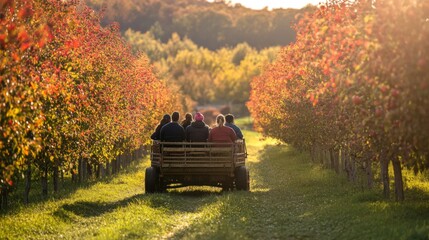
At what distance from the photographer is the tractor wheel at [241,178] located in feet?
85.7

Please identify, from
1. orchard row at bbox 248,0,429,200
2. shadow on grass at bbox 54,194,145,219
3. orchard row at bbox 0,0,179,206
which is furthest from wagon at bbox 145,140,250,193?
orchard row at bbox 248,0,429,200

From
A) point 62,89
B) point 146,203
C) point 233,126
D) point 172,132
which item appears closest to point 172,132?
point 172,132

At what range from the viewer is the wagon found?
25438 mm

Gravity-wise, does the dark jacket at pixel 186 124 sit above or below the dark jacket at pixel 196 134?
above

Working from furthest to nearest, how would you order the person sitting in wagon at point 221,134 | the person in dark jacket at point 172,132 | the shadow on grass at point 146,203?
the person in dark jacket at point 172,132 < the person sitting in wagon at point 221,134 < the shadow on grass at point 146,203

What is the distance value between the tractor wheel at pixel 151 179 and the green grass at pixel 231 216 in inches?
22.8

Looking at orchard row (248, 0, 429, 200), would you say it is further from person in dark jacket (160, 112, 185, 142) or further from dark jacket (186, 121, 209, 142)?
person in dark jacket (160, 112, 185, 142)

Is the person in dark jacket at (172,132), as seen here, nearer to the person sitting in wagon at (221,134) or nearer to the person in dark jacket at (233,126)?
the person sitting in wagon at (221,134)

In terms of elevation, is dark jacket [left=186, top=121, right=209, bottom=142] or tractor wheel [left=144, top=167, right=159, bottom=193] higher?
dark jacket [left=186, top=121, right=209, bottom=142]

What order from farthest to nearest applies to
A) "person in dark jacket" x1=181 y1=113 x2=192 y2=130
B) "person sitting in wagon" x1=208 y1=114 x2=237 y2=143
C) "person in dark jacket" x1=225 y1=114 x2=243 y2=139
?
1. "person in dark jacket" x1=181 y1=113 x2=192 y2=130
2. "person in dark jacket" x1=225 y1=114 x2=243 y2=139
3. "person sitting in wagon" x1=208 y1=114 x2=237 y2=143

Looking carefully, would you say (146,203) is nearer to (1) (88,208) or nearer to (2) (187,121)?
(1) (88,208)

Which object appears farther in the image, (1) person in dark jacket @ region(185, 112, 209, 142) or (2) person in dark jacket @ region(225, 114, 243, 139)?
(2) person in dark jacket @ region(225, 114, 243, 139)

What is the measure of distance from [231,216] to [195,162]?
20.1ft

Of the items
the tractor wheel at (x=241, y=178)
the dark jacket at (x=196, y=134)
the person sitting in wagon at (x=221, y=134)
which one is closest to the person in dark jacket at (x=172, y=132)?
the dark jacket at (x=196, y=134)
